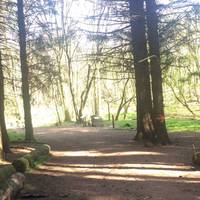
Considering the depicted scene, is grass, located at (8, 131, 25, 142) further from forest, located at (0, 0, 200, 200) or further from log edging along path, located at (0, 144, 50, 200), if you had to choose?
log edging along path, located at (0, 144, 50, 200)

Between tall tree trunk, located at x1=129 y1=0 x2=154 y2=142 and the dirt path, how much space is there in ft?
3.93

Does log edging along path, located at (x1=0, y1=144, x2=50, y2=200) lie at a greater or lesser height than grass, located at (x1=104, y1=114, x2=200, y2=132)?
lesser

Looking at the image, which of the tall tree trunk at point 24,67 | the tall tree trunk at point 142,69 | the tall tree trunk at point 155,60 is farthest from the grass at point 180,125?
the tall tree trunk at point 24,67

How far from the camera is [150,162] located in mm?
13195

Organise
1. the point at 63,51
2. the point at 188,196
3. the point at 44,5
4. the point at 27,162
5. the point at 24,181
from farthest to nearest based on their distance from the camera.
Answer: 1. the point at 63,51
2. the point at 44,5
3. the point at 27,162
4. the point at 24,181
5. the point at 188,196

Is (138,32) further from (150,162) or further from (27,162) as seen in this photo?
(27,162)

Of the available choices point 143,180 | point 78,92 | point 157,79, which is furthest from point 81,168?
point 78,92

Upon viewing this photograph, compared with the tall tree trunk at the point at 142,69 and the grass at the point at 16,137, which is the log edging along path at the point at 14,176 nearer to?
the tall tree trunk at the point at 142,69

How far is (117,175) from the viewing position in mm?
11336

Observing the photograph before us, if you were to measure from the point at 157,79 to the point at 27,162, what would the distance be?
25.8 ft

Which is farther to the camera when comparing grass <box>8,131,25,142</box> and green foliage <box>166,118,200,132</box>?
green foliage <box>166,118,200,132</box>

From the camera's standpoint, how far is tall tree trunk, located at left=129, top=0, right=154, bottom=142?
1833 centimetres

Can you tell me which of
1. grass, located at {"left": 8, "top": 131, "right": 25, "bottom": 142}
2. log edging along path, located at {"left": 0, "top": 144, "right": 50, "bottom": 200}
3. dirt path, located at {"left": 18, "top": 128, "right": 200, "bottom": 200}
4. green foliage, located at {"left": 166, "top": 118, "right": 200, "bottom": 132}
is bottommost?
dirt path, located at {"left": 18, "top": 128, "right": 200, "bottom": 200}

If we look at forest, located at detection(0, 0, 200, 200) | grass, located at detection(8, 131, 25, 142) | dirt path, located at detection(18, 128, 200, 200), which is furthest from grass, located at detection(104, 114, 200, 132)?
dirt path, located at detection(18, 128, 200, 200)
